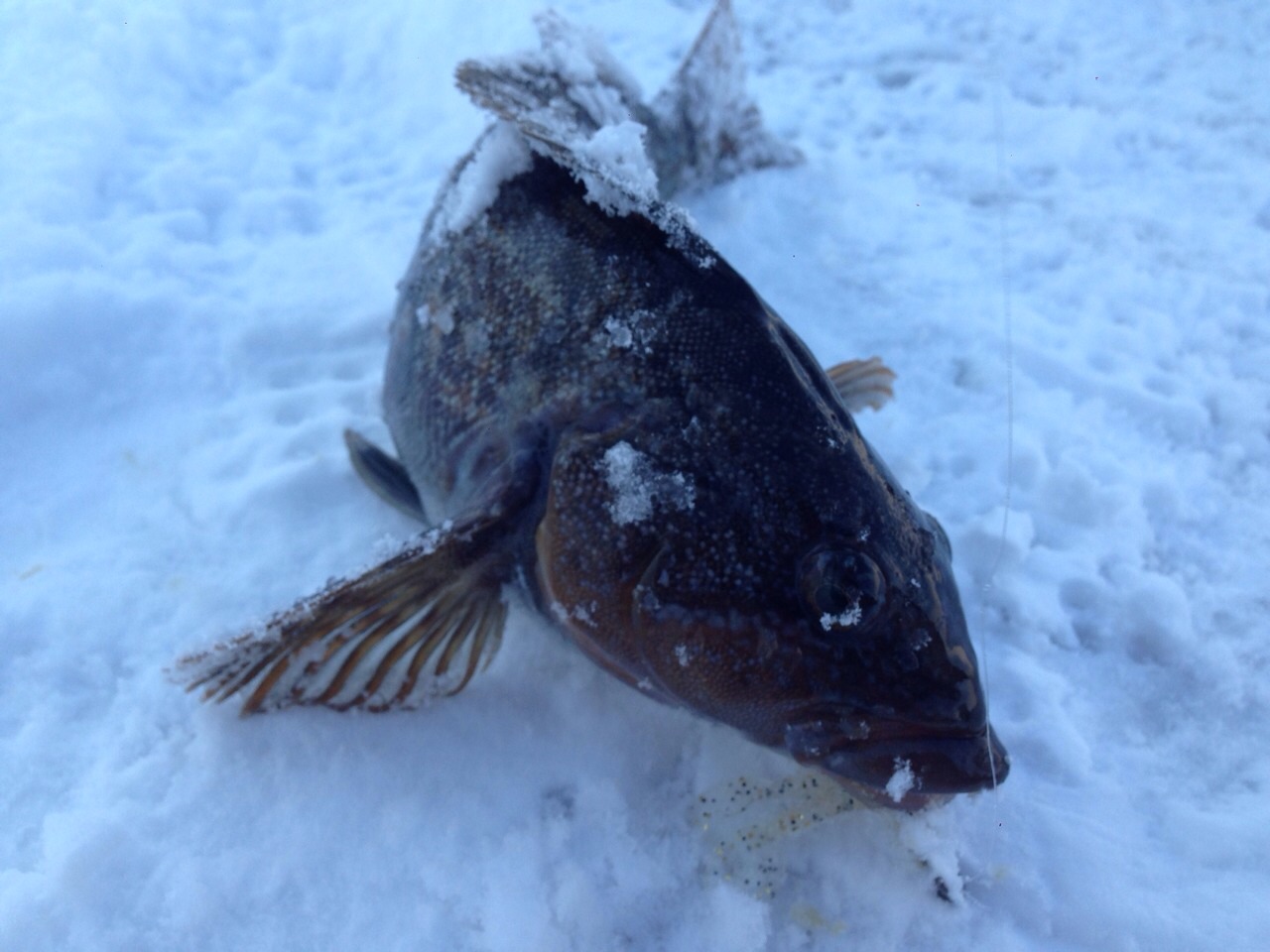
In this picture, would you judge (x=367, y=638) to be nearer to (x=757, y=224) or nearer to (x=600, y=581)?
(x=600, y=581)

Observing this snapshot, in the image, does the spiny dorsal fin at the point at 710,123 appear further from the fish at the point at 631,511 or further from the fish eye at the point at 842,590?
the fish eye at the point at 842,590

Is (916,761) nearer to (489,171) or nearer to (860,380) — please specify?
(860,380)

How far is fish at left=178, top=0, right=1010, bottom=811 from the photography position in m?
1.72

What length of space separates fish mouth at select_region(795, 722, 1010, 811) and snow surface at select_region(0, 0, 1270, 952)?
305 millimetres

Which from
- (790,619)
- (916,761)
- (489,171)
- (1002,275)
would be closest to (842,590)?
(790,619)

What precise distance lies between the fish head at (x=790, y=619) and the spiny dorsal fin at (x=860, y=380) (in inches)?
38.2

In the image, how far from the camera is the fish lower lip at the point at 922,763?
5.51 ft

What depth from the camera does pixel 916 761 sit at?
1.68 meters

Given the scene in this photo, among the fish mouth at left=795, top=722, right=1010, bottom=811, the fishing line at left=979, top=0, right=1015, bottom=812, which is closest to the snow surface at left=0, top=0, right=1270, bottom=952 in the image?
the fishing line at left=979, top=0, right=1015, bottom=812

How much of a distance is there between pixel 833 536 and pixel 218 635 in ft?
5.53

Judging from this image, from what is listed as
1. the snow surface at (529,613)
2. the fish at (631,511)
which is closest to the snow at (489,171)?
the fish at (631,511)

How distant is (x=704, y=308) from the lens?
6.86 ft

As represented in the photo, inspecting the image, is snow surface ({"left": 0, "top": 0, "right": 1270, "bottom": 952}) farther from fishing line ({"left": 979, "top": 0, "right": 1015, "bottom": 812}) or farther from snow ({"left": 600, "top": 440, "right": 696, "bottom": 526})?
snow ({"left": 600, "top": 440, "right": 696, "bottom": 526})

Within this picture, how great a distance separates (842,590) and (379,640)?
47.3 inches
